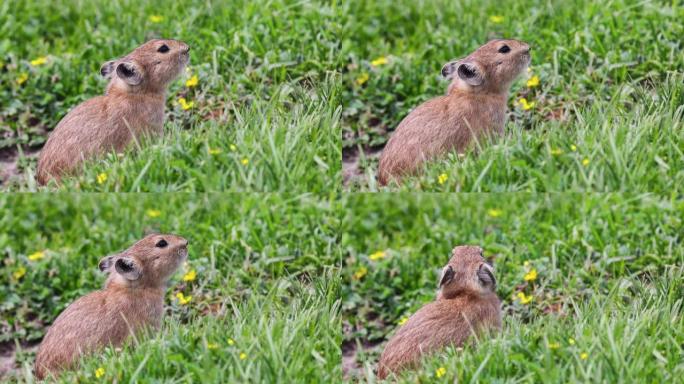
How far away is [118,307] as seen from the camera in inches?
403

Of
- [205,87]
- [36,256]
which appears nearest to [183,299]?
[36,256]

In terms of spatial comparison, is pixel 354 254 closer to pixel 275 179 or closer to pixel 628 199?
pixel 275 179

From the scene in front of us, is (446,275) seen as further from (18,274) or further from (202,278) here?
(18,274)

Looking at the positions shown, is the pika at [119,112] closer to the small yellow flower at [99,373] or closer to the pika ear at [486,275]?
the small yellow flower at [99,373]

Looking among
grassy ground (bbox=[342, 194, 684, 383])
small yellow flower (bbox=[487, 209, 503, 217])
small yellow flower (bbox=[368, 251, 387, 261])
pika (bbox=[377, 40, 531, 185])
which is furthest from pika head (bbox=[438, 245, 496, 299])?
pika (bbox=[377, 40, 531, 185])

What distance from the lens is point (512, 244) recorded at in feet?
34.8

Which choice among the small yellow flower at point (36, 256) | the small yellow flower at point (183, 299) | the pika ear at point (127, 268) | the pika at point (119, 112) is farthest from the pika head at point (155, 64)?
the small yellow flower at point (183, 299)

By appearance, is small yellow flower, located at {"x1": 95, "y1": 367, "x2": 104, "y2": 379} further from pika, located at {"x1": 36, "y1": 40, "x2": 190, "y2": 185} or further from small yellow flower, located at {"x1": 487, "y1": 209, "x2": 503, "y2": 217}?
small yellow flower, located at {"x1": 487, "y1": 209, "x2": 503, "y2": 217}

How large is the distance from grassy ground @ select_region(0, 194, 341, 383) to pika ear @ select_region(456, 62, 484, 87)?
1.24 metres

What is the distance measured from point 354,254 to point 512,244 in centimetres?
109

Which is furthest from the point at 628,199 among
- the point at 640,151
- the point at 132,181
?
the point at 132,181

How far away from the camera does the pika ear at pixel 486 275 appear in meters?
10.2

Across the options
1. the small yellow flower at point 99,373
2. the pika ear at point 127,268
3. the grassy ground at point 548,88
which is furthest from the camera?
the pika ear at point 127,268

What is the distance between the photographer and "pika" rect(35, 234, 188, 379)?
1012 cm
